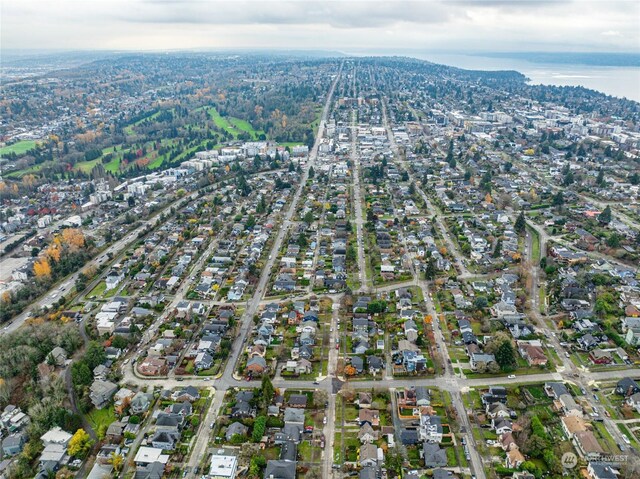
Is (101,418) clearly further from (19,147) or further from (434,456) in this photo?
(19,147)

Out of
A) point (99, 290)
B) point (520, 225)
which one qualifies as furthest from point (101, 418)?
point (520, 225)

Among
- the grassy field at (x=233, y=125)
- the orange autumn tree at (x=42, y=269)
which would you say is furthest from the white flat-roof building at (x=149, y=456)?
the grassy field at (x=233, y=125)

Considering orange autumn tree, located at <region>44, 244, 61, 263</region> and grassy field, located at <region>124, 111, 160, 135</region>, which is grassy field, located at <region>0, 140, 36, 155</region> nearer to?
grassy field, located at <region>124, 111, 160, 135</region>

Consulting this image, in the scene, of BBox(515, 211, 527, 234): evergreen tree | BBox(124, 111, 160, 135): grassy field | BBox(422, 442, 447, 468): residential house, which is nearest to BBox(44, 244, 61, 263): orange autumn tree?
BBox(422, 442, 447, 468): residential house

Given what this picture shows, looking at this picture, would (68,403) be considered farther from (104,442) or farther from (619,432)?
(619,432)

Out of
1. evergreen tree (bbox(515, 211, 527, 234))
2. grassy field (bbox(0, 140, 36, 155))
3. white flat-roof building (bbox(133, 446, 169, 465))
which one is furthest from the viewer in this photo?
grassy field (bbox(0, 140, 36, 155))

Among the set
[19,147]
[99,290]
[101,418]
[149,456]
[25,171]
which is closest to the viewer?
[149,456]

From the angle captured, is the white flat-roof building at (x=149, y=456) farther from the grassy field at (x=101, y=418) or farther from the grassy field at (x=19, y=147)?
the grassy field at (x=19, y=147)

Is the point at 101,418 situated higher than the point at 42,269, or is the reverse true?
the point at 42,269
